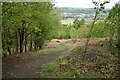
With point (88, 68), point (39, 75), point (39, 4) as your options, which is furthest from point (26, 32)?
point (88, 68)

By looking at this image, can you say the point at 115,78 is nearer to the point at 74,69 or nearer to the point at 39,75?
the point at 74,69

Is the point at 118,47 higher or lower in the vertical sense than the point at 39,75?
higher

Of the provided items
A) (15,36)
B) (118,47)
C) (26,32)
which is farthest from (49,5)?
(118,47)

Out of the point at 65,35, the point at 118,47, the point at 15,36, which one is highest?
the point at 118,47

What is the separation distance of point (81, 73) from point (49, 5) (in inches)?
479

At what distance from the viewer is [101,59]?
10.1 metres

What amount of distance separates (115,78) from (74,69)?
2.78 meters

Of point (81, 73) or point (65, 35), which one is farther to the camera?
point (65, 35)

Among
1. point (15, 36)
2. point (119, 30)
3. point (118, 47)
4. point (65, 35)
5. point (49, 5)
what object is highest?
point (49, 5)

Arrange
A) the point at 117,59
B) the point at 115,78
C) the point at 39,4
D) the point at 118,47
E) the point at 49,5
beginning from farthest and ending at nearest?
1. the point at 49,5
2. the point at 39,4
3. the point at 118,47
4. the point at 117,59
5. the point at 115,78

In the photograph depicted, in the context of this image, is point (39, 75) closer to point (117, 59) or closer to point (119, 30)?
point (117, 59)

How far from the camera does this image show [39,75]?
28.6 feet

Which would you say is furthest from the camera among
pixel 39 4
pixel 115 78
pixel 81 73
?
pixel 39 4

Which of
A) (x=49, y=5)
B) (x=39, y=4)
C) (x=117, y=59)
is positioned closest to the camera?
(x=117, y=59)
